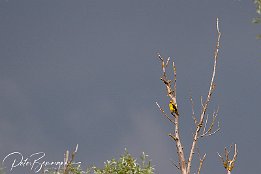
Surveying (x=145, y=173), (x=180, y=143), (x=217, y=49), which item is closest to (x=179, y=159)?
(x=180, y=143)

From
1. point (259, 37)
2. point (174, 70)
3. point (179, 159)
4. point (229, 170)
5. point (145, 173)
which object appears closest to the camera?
point (179, 159)

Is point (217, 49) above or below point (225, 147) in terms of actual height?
above

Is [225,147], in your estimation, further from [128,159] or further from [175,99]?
[128,159]

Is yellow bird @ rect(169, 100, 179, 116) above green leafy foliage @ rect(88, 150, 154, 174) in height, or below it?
below

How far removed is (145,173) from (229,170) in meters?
20.2

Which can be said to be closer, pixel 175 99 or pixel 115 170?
pixel 175 99

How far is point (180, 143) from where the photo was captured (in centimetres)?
778

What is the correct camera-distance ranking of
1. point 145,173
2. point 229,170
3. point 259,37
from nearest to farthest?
point 229,170, point 259,37, point 145,173

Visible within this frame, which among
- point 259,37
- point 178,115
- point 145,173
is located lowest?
point 178,115

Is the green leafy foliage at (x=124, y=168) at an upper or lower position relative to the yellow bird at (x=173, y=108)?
upper

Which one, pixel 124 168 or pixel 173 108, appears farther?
pixel 124 168

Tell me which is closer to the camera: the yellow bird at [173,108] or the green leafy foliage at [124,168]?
the yellow bird at [173,108]

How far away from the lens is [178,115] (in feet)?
26.6

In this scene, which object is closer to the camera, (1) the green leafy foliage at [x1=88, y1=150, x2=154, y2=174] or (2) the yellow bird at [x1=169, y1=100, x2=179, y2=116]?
(2) the yellow bird at [x1=169, y1=100, x2=179, y2=116]
